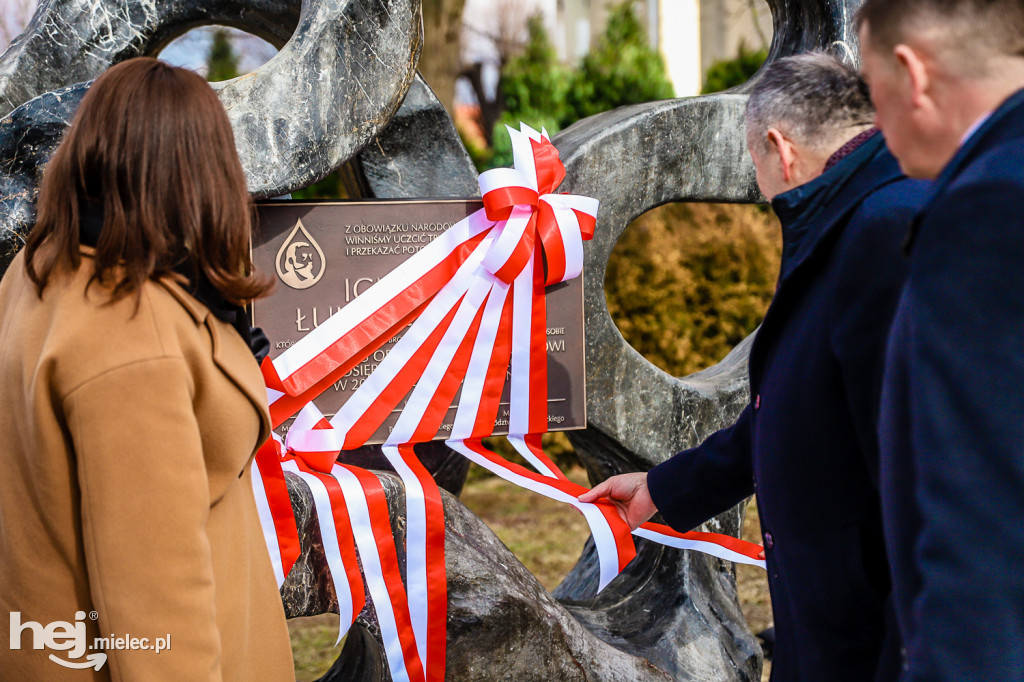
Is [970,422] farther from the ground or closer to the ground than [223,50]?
closer to the ground

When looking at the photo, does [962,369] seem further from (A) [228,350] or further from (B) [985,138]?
(A) [228,350]

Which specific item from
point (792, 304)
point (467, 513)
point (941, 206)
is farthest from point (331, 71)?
point (941, 206)

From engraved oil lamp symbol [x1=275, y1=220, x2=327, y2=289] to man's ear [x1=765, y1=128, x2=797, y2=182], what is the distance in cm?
151

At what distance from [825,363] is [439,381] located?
1512mm

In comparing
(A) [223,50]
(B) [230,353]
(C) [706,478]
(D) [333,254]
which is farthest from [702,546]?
(A) [223,50]

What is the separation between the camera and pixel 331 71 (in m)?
2.80

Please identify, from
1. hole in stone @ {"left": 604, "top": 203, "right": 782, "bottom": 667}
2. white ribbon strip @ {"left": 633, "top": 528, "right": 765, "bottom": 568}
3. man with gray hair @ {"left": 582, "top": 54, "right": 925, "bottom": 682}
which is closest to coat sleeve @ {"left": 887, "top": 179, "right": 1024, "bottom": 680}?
man with gray hair @ {"left": 582, "top": 54, "right": 925, "bottom": 682}

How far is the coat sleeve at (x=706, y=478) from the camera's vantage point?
90.1 inches

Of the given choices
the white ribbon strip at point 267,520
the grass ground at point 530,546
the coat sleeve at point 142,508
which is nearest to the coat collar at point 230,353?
the coat sleeve at point 142,508

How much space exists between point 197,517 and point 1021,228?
121 cm

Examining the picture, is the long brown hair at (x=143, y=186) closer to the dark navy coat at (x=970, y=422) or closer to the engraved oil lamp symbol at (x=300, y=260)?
the dark navy coat at (x=970, y=422)

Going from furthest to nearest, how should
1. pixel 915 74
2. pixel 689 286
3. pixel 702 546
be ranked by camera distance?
pixel 689 286 → pixel 702 546 → pixel 915 74

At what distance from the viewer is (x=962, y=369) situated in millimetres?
1126

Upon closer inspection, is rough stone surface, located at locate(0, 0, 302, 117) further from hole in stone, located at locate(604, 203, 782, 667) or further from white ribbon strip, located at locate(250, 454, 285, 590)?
hole in stone, located at locate(604, 203, 782, 667)
